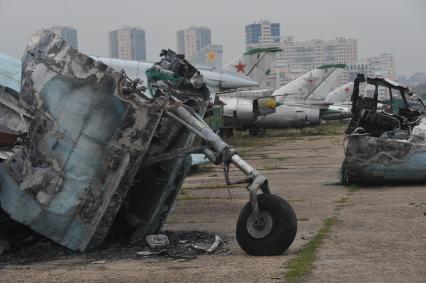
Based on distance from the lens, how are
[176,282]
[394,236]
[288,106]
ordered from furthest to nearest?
[288,106]
[394,236]
[176,282]

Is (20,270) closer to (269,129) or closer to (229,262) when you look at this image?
(229,262)

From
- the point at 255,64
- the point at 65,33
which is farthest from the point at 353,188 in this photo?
the point at 255,64

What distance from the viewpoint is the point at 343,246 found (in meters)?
7.90

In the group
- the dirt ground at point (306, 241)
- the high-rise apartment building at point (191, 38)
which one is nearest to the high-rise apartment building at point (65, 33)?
the dirt ground at point (306, 241)

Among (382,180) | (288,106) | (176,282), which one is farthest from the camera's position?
(288,106)

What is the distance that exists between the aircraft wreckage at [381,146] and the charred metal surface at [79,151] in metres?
7.53

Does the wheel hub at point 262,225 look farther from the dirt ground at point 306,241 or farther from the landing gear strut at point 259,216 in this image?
the dirt ground at point 306,241

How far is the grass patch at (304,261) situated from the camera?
639cm

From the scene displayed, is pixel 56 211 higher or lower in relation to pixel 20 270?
higher

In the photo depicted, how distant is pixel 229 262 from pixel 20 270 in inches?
82.3

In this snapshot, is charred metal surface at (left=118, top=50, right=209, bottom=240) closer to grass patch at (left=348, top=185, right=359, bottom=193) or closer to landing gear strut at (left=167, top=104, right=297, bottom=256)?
landing gear strut at (left=167, top=104, right=297, bottom=256)

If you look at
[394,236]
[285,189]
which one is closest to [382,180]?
[285,189]

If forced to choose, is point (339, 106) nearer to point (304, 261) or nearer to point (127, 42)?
point (127, 42)

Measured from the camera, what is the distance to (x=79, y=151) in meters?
7.85
